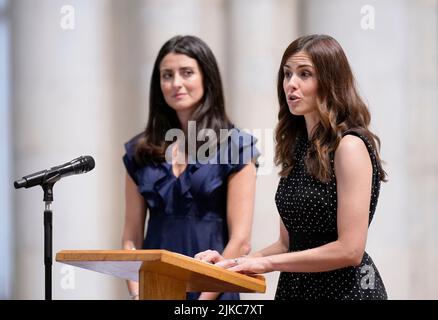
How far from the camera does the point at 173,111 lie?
4.45 m

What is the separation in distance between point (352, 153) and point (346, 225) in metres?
0.24

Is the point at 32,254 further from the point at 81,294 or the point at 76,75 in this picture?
the point at 76,75

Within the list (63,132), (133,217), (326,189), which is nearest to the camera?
(326,189)

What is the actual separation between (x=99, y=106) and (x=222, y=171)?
1.75m

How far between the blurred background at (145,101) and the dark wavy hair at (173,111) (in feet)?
3.00

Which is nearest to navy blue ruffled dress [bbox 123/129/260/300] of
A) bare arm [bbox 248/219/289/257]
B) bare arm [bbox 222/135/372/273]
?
bare arm [bbox 248/219/289/257]

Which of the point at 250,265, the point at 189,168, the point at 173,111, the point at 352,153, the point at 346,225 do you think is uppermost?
the point at 173,111

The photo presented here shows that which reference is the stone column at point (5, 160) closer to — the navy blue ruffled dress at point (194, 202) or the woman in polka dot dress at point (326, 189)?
the navy blue ruffled dress at point (194, 202)

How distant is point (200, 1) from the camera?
569cm

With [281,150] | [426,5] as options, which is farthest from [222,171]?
[426,5]

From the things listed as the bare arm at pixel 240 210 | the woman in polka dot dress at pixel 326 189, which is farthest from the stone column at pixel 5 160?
the woman in polka dot dress at pixel 326 189

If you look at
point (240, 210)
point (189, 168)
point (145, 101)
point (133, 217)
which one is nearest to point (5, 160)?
point (145, 101)

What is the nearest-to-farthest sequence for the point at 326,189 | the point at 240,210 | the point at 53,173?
the point at 326,189 → the point at 53,173 → the point at 240,210

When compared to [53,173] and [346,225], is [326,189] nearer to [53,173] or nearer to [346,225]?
[346,225]
